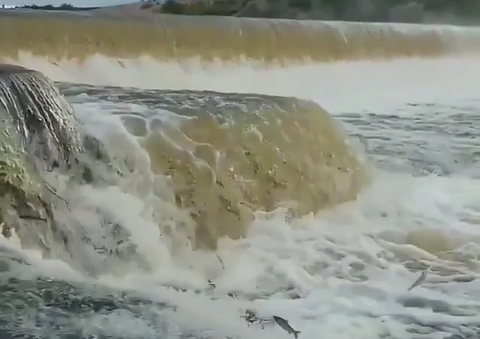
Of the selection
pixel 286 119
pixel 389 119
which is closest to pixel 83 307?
pixel 286 119

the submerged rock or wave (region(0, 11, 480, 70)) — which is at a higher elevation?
wave (region(0, 11, 480, 70))

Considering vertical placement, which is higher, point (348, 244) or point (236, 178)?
point (236, 178)

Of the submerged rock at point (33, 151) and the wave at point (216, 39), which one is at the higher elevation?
the wave at point (216, 39)

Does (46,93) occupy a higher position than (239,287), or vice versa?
(46,93)

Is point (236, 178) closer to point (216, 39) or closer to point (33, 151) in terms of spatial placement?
point (216, 39)

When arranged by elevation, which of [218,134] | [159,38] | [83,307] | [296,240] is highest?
[159,38]

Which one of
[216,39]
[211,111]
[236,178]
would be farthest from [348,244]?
[216,39]

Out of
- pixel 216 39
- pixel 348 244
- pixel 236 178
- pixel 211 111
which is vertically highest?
pixel 216 39

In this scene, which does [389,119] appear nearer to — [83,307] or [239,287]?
[239,287]
